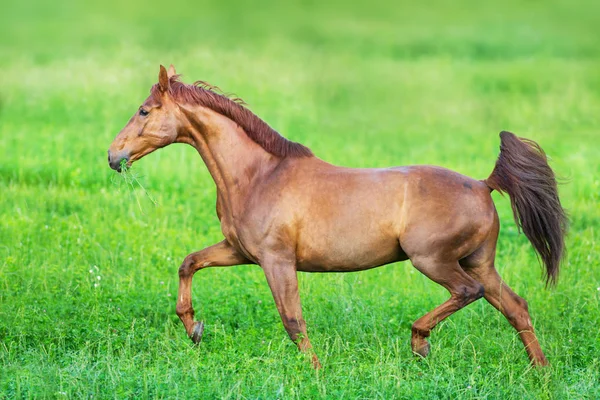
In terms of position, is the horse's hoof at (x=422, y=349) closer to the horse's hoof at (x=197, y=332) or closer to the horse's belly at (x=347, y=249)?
the horse's belly at (x=347, y=249)

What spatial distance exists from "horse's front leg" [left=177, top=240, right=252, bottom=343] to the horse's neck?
316 mm

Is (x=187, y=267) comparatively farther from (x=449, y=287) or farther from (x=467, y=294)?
(x=467, y=294)

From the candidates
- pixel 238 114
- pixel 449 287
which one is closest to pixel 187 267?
pixel 238 114

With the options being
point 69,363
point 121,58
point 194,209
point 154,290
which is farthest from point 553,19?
point 69,363

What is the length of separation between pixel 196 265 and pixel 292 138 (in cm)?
783

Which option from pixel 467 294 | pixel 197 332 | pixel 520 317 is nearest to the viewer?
pixel 467 294

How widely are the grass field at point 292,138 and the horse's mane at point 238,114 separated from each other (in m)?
0.85

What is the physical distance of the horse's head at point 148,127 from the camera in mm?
7062

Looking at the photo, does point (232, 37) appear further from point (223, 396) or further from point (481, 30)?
point (223, 396)

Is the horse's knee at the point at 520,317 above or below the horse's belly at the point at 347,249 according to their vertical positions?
below

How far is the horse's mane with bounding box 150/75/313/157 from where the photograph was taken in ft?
23.4

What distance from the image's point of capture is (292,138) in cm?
1509

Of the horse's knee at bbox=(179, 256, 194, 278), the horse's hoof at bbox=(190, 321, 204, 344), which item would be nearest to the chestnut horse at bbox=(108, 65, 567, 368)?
the horse's hoof at bbox=(190, 321, 204, 344)

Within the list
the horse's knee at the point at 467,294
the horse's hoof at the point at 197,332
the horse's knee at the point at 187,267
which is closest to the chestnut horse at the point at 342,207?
the horse's knee at the point at 467,294
